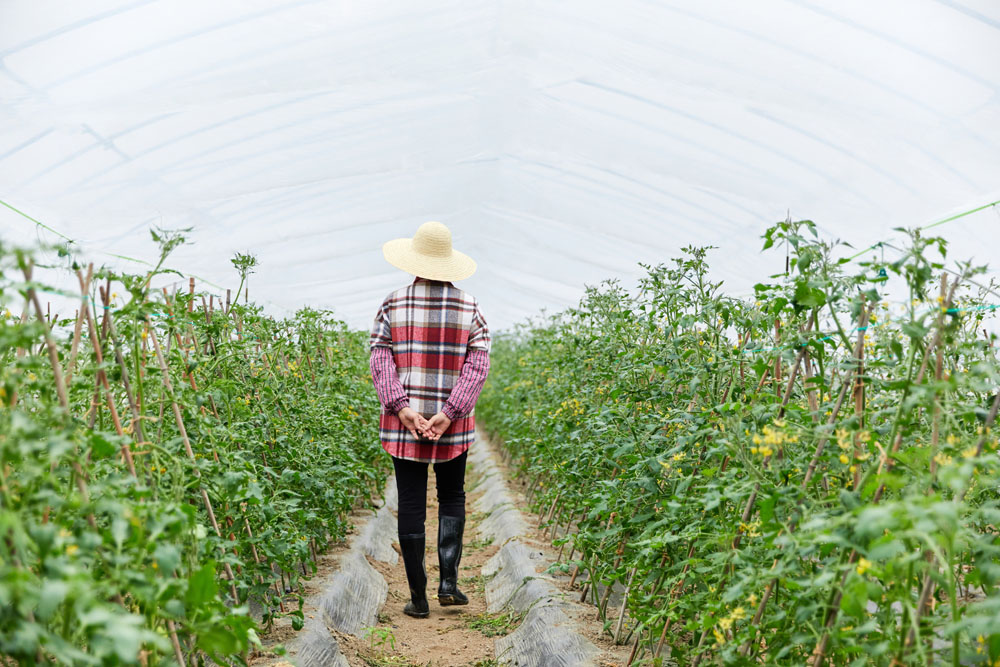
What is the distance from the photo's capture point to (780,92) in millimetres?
5121

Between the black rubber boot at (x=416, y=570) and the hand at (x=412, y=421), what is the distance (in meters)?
0.47

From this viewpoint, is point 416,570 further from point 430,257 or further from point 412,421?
point 430,257

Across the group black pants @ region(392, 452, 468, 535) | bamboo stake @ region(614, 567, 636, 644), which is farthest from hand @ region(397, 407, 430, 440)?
bamboo stake @ region(614, 567, 636, 644)

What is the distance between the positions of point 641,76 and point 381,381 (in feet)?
11.5

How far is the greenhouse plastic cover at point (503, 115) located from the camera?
176 inches

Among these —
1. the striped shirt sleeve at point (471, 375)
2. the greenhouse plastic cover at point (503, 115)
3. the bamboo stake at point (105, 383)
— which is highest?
the greenhouse plastic cover at point (503, 115)

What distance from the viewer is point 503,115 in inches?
278

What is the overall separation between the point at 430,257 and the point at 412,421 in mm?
683

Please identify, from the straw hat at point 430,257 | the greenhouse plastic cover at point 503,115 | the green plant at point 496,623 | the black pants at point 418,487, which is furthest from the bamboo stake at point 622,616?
the greenhouse plastic cover at point 503,115

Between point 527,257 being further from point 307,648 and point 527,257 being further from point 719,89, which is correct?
point 307,648

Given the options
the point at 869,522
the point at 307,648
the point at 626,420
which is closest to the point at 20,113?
the point at 307,648

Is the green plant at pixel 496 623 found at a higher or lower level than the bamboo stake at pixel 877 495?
lower

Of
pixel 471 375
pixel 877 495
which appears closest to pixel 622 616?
pixel 471 375

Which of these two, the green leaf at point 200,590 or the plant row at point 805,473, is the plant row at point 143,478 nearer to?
the green leaf at point 200,590
